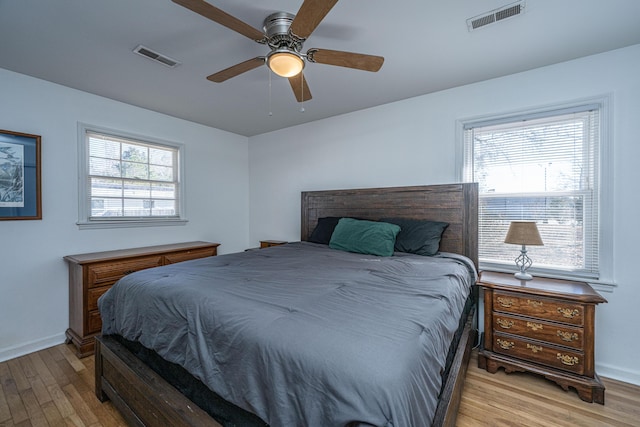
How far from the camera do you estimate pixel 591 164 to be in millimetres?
2230

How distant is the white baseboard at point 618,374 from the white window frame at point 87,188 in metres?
4.50

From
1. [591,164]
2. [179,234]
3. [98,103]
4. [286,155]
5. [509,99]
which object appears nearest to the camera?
[591,164]

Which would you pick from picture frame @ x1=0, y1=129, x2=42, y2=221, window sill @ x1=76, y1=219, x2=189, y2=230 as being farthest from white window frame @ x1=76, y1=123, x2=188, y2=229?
picture frame @ x1=0, y1=129, x2=42, y2=221

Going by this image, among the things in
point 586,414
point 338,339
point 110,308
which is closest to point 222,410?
point 338,339

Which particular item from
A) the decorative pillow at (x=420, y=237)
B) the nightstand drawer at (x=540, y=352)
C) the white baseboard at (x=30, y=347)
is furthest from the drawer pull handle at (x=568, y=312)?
the white baseboard at (x=30, y=347)

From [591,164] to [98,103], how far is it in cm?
474

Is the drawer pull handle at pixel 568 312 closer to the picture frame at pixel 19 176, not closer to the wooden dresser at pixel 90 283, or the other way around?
the wooden dresser at pixel 90 283

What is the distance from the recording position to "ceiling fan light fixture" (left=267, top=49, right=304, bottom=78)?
1651 millimetres

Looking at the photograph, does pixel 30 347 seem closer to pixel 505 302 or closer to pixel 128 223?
pixel 128 223

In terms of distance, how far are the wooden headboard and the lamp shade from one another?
1.48 feet

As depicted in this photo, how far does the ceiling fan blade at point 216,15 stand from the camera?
131cm

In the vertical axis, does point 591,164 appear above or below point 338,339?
above

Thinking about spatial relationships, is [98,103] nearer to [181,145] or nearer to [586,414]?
[181,145]

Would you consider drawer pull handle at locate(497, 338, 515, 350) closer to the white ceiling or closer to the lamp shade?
the lamp shade
